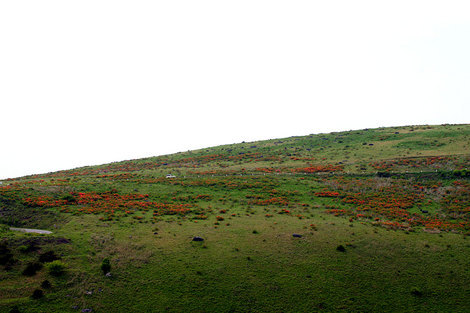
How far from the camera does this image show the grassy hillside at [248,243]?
3077cm

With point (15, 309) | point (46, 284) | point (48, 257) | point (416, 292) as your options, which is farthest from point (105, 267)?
point (416, 292)

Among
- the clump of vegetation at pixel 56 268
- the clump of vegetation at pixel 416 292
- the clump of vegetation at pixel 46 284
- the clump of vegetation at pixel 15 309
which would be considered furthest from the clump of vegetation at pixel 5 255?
the clump of vegetation at pixel 416 292

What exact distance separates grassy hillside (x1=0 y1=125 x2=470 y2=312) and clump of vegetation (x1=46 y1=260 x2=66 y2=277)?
0.37ft

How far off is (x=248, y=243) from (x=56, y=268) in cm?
2782

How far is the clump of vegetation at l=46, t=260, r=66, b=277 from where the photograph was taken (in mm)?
32469

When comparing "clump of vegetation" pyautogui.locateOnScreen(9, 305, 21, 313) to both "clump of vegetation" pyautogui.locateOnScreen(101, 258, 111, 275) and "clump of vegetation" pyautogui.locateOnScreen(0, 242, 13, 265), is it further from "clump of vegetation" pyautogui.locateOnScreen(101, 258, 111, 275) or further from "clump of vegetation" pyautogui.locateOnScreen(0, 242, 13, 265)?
"clump of vegetation" pyautogui.locateOnScreen(101, 258, 111, 275)

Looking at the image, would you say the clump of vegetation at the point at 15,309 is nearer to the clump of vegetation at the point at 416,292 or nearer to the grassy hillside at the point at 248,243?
the grassy hillside at the point at 248,243

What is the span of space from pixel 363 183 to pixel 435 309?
4695cm

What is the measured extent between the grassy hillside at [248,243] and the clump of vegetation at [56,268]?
113 millimetres

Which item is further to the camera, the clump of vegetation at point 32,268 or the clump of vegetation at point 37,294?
the clump of vegetation at point 32,268

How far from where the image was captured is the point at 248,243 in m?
43.1

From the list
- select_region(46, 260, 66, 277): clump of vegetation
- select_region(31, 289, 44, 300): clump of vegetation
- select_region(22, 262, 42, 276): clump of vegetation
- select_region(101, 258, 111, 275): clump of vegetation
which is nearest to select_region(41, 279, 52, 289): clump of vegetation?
select_region(31, 289, 44, 300): clump of vegetation

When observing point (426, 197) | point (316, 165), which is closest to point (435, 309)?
point (426, 197)

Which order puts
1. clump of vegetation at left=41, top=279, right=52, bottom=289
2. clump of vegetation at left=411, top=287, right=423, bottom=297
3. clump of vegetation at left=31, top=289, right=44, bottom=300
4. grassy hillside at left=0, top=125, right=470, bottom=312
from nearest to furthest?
clump of vegetation at left=31, top=289, right=44, bottom=300, clump of vegetation at left=41, top=279, right=52, bottom=289, grassy hillside at left=0, top=125, right=470, bottom=312, clump of vegetation at left=411, top=287, right=423, bottom=297
